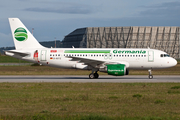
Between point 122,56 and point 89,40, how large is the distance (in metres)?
79.0

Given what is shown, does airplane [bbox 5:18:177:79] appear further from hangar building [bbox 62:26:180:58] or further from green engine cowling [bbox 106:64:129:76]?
hangar building [bbox 62:26:180:58]

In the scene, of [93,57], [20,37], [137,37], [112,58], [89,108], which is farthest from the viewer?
[137,37]

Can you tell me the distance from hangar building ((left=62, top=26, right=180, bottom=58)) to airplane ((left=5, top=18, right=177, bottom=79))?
72.4m

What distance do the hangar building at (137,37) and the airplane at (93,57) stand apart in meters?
72.4

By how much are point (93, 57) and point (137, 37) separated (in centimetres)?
7462

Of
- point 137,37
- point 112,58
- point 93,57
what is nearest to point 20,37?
point 93,57

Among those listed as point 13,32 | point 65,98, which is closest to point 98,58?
point 13,32

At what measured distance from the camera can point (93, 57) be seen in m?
34.1

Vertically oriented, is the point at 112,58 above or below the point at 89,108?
above

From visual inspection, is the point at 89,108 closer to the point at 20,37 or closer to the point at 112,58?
the point at 112,58

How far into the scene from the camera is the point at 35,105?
1403cm

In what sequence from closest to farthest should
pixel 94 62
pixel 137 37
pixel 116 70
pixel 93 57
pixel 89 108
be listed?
pixel 89 108 < pixel 116 70 < pixel 94 62 < pixel 93 57 < pixel 137 37

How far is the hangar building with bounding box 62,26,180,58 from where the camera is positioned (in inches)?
4161

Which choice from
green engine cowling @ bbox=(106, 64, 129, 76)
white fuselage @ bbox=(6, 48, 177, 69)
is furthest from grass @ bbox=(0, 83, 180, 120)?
white fuselage @ bbox=(6, 48, 177, 69)
